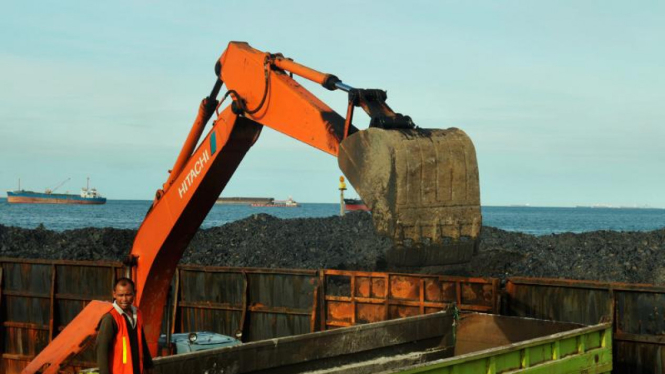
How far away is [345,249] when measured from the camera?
1422 inches

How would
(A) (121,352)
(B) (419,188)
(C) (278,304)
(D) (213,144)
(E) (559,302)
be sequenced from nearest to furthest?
(A) (121,352) → (B) (419,188) → (D) (213,144) → (E) (559,302) → (C) (278,304)

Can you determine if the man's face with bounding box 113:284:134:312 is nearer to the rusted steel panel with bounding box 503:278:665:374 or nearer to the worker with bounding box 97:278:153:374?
the worker with bounding box 97:278:153:374

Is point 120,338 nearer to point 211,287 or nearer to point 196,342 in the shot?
point 196,342

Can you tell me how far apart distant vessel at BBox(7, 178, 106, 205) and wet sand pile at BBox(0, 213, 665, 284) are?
457ft

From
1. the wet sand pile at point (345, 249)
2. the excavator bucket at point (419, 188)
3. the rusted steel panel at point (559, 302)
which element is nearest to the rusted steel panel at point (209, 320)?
the rusted steel panel at point (559, 302)

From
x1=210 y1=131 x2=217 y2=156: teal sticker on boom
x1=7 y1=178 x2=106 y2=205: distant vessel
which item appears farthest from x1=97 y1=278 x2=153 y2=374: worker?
x1=7 y1=178 x2=106 y2=205: distant vessel

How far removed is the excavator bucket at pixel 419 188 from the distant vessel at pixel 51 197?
17734cm

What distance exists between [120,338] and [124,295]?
0.37 meters

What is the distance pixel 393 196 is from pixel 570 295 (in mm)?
7028

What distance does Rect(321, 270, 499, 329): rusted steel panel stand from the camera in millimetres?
13906

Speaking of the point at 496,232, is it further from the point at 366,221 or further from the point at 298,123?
the point at 298,123

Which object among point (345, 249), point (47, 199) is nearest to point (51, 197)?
point (47, 199)

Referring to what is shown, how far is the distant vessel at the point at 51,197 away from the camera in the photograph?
17750cm

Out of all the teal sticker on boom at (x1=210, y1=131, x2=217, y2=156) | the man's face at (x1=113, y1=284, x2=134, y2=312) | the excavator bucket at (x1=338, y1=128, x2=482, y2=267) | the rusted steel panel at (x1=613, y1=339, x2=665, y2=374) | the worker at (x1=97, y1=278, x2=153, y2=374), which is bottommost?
the rusted steel panel at (x1=613, y1=339, x2=665, y2=374)
